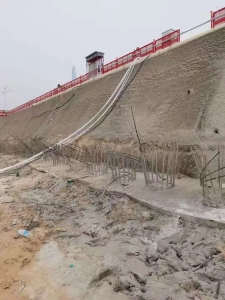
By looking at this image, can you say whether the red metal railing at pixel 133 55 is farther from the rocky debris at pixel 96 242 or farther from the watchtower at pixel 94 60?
the rocky debris at pixel 96 242

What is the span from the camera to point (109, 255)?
3.44m

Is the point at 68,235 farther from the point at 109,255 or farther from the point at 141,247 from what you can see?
the point at 141,247

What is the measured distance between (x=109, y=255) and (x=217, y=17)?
25.2ft

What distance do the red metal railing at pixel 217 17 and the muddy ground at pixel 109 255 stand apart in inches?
250

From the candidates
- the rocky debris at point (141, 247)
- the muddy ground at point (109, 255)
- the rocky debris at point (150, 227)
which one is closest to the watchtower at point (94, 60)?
the rocky debris at point (141, 247)

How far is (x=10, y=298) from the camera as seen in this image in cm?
279

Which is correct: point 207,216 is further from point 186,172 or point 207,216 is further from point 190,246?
point 186,172

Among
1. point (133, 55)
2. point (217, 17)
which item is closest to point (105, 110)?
point (133, 55)

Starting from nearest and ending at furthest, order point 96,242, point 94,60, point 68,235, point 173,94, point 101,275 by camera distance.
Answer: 1. point 101,275
2. point 96,242
3. point 68,235
4. point 173,94
5. point 94,60

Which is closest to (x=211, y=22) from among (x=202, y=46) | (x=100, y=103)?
(x=202, y=46)

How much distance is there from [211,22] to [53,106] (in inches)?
546

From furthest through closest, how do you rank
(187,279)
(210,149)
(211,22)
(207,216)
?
(211,22)
(210,149)
(207,216)
(187,279)

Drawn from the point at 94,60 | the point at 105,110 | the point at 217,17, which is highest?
the point at 94,60

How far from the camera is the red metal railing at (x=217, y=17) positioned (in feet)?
25.7
